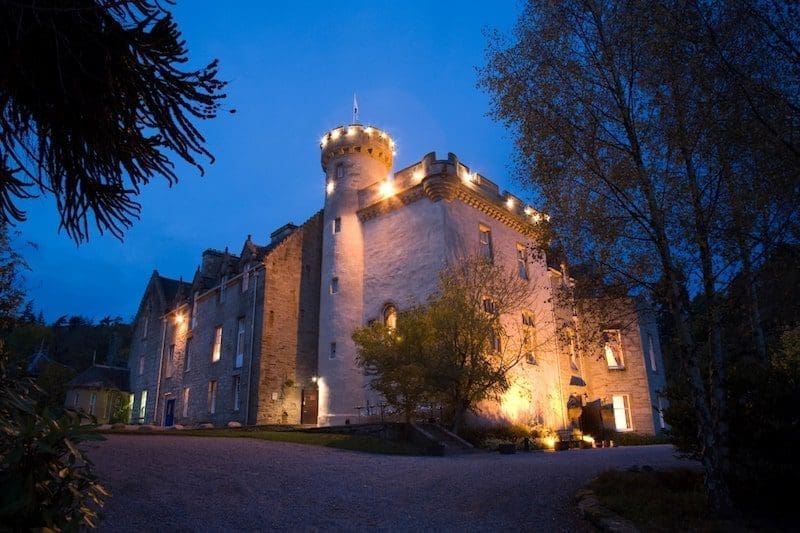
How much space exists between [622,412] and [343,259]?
19779 millimetres

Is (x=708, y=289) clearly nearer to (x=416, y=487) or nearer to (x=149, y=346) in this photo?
(x=416, y=487)

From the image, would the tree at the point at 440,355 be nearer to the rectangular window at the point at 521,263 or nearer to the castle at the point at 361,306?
the castle at the point at 361,306

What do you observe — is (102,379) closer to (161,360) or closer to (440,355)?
(161,360)

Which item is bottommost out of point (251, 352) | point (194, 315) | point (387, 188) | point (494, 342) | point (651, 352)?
point (494, 342)

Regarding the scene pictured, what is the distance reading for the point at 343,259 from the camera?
28234mm

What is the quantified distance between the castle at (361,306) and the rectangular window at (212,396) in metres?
0.08

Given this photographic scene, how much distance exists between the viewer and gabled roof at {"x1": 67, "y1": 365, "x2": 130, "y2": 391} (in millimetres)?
40281

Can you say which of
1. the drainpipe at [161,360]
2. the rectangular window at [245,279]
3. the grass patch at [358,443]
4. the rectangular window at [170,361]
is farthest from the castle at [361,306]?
the grass patch at [358,443]

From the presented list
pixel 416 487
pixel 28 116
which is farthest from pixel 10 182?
pixel 416 487

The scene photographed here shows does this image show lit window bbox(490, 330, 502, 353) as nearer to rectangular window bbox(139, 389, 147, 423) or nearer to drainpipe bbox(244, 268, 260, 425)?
drainpipe bbox(244, 268, 260, 425)

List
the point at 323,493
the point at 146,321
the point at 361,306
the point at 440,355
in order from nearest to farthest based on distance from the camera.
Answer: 1. the point at 323,493
2. the point at 440,355
3. the point at 361,306
4. the point at 146,321

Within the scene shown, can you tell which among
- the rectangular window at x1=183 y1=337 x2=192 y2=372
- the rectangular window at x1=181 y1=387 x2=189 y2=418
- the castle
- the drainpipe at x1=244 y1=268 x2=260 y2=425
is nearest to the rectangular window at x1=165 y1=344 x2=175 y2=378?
the rectangular window at x1=183 y1=337 x2=192 y2=372

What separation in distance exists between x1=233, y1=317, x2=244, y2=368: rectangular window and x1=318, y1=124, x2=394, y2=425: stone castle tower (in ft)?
16.2

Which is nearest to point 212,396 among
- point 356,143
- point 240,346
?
point 240,346
